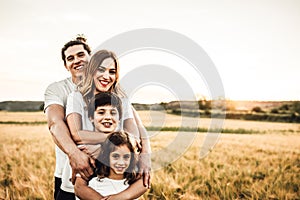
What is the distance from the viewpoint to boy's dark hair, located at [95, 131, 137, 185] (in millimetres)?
2346

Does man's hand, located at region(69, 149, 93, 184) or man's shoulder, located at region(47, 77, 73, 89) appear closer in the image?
man's hand, located at region(69, 149, 93, 184)

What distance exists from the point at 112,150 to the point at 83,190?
12.6 inches

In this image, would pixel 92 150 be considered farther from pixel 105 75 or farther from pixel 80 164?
pixel 105 75

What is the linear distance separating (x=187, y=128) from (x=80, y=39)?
1.47 metres

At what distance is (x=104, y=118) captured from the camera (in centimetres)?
237

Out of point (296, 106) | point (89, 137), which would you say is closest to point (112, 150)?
point (89, 137)

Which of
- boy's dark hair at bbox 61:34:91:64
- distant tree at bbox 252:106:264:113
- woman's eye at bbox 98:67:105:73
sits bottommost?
distant tree at bbox 252:106:264:113

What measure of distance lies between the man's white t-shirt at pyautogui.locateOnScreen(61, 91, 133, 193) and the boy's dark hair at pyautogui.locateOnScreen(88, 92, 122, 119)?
0.04 m

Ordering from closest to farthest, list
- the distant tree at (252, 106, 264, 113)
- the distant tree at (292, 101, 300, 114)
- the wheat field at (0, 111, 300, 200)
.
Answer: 1. the wheat field at (0, 111, 300, 200)
2. the distant tree at (292, 101, 300, 114)
3. the distant tree at (252, 106, 264, 113)

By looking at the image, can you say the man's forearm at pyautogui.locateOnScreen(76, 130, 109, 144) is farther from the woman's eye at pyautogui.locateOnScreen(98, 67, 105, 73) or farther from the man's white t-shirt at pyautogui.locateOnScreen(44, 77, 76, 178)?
the woman's eye at pyautogui.locateOnScreen(98, 67, 105, 73)

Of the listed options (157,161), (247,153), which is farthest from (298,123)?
(157,161)

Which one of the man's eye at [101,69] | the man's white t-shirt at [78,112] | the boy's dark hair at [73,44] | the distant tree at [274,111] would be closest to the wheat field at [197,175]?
the man's white t-shirt at [78,112]

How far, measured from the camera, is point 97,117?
93.4 inches

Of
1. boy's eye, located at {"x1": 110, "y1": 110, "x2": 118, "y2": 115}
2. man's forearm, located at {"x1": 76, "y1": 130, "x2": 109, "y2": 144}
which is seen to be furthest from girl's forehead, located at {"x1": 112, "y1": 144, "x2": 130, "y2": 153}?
boy's eye, located at {"x1": 110, "y1": 110, "x2": 118, "y2": 115}
